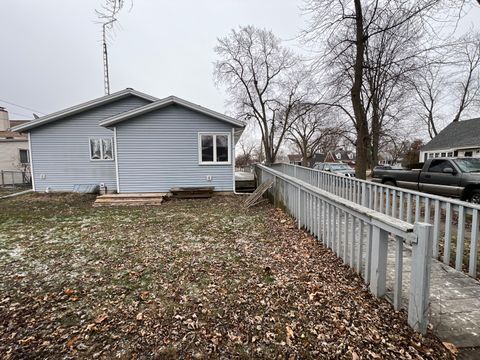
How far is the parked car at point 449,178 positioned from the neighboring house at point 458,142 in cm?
1530

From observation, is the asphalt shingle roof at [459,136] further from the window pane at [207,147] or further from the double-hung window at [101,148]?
the double-hung window at [101,148]

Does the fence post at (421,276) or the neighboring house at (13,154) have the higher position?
→ the neighboring house at (13,154)

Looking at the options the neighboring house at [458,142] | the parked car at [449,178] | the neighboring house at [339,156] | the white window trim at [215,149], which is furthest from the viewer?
the neighboring house at [339,156]

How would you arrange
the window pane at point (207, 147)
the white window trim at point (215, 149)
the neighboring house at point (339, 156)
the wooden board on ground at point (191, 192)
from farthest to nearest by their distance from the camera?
the neighboring house at point (339, 156) < the window pane at point (207, 147) < the white window trim at point (215, 149) < the wooden board on ground at point (191, 192)

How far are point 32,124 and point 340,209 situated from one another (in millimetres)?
13127

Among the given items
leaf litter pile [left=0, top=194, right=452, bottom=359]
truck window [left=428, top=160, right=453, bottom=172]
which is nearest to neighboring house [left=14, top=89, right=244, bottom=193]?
leaf litter pile [left=0, top=194, right=452, bottom=359]

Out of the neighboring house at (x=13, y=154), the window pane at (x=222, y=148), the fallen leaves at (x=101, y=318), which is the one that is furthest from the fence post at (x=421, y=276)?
the neighboring house at (x=13, y=154)

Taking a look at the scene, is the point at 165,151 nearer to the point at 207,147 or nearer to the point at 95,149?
the point at 207,147

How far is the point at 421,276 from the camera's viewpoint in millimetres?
2152

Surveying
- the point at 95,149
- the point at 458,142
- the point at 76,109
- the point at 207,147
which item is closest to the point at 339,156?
the point at 458,142

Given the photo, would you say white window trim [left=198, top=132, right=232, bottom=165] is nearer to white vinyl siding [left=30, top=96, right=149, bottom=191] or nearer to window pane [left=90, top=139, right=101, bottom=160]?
white vinyl siding [left=30, top=96, right=149, bottom=191]

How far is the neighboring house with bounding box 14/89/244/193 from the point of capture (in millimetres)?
10469

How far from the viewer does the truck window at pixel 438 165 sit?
8780 mm

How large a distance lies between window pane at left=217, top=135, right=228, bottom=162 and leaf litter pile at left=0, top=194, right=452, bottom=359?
5918 mm
